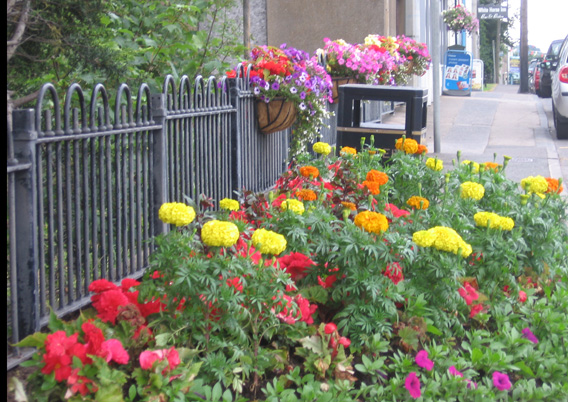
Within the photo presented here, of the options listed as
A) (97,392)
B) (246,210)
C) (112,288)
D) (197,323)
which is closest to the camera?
(97,392)

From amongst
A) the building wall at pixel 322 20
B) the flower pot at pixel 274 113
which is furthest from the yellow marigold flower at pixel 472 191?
the building wall at pixel 322 20

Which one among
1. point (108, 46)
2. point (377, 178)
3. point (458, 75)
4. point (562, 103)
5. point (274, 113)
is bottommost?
point (377, 178)

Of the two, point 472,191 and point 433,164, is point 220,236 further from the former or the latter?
point 433,164

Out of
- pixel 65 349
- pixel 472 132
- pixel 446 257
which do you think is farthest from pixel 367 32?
pixel 65 349

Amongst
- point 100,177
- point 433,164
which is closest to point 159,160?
point 100,177

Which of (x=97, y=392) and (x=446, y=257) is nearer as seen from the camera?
(x=97, y=392)

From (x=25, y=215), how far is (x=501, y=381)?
2146 mm

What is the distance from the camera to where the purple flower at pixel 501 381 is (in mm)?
3084

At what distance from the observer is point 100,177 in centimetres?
386

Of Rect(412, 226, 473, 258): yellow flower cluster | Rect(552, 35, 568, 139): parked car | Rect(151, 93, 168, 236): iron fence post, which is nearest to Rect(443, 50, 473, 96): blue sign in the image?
Rect(552, 35, 568, 139): parked car

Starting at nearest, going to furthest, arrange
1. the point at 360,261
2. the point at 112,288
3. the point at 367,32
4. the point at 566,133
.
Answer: the point at 112,288 < the point at 360,261 < the point at 566,133 < the point at 367,32

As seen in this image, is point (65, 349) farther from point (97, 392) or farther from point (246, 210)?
point (246, 210)

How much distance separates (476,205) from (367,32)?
11.2 meters

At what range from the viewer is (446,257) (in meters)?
3.37
